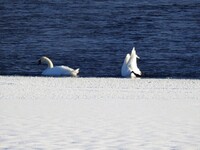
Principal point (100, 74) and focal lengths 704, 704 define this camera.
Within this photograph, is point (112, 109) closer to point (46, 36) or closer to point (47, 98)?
point (47, 98)

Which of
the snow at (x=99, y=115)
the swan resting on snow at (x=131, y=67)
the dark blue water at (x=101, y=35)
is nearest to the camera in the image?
the snow at (x=99, y=115)

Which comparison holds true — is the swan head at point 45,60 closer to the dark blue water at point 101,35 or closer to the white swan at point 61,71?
the dark blue water at point 101,35

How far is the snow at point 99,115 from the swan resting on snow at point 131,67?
1.73 m

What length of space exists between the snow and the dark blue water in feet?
7.17

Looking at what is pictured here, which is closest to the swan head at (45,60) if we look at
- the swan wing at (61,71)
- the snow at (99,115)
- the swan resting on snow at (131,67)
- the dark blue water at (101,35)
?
the dark blue water at (101,35)

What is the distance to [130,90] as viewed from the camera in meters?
7.07

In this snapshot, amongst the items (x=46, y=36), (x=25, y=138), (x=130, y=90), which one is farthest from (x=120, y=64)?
(x=25, y=138)

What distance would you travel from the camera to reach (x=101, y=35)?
447 inches

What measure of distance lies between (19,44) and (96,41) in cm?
125

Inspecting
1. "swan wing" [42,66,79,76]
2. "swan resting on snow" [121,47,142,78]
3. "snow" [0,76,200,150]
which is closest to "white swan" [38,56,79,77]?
Result: "swan wing" [42,66,79,76]

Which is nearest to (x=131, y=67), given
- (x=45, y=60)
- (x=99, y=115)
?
(x=45, y=60)

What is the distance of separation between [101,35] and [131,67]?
5.89ft

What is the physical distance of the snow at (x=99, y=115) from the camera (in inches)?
143

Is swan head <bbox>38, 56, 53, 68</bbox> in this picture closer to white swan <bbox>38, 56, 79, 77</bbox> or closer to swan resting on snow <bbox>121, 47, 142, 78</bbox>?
white swan <bbox>38, 56, 79, 77</bbox>
